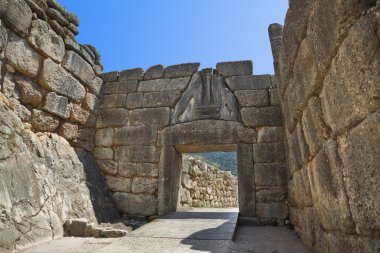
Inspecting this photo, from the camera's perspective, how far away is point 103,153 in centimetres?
536

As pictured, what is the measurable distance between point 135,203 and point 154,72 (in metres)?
2.74

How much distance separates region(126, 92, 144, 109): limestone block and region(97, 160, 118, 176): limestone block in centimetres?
121

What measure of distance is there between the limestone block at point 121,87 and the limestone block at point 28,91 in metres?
1.81

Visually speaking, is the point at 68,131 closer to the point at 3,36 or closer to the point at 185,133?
the point at 3,36

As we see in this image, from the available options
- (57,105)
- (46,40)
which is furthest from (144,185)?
(46,40)

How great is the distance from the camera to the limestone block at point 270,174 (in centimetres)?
443

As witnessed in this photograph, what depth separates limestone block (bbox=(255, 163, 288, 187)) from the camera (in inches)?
175

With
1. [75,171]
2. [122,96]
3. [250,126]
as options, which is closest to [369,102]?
[250,126]

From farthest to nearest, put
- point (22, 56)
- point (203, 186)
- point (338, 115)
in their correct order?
point (203, 186) → point (22, 56) → point (338, 115)

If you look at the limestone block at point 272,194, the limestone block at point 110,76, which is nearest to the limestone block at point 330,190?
the limestone block at point 272,194

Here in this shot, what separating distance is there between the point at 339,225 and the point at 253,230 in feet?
7.06

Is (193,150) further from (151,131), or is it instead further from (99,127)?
(99,127)

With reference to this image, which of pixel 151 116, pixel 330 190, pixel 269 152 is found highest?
pixel 151 116

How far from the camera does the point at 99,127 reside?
5.55 meters
